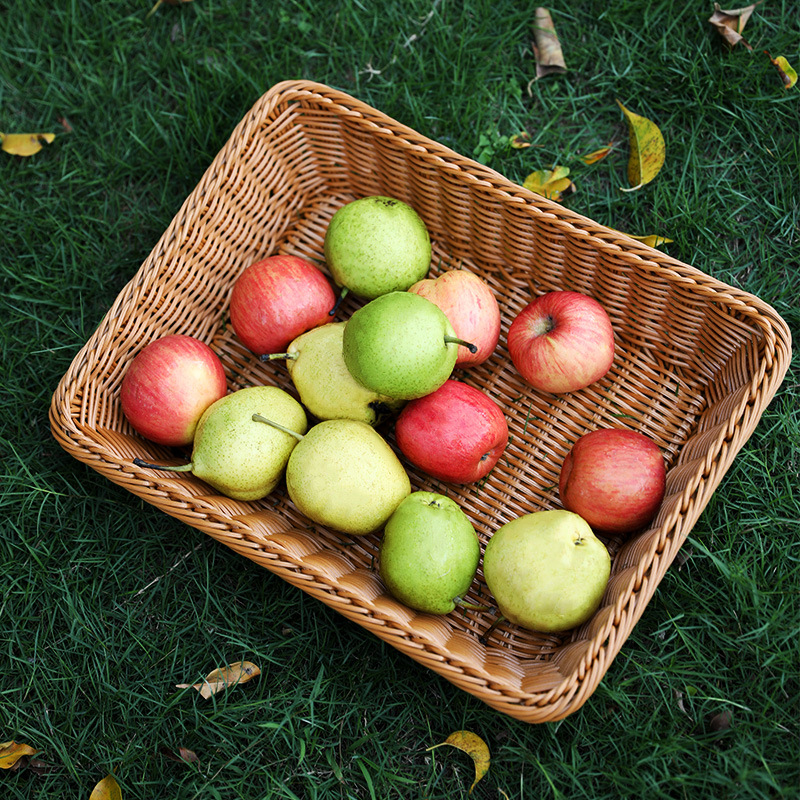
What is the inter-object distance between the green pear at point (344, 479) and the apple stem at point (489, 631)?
1.52 feet

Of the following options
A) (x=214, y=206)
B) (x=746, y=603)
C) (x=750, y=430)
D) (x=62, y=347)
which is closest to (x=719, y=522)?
(x=746, y=603)

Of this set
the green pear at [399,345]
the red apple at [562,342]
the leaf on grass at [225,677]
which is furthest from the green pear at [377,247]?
the leaf on grass at [225,677]

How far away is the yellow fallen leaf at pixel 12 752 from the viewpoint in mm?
2332

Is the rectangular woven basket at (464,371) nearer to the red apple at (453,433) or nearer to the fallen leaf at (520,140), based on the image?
the red apple at (453,433)

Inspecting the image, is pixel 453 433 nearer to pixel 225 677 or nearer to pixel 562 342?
pixel 562 342

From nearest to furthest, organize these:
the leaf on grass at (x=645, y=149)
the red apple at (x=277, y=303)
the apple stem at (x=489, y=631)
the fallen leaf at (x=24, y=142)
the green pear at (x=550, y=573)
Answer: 1. the green pear at (x=550, y=573)
2. the apple stem at (x=489, y=631)
3. the red apple at (x=277, y=303)
4. the leaf on grass at (x=645, y=149)
5. the fallen leaf at (x=24, y=142)

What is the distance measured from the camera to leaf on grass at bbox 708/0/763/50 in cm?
298

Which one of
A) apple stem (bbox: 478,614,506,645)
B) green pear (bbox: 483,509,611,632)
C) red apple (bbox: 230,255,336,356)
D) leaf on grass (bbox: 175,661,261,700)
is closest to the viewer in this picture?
green pear (bbox: 483,509,611,632)

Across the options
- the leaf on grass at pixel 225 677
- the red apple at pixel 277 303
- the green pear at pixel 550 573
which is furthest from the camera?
the red apple at pixel 277 303

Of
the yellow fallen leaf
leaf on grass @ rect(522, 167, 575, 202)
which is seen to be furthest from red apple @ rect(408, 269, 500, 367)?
the yellow fallen leaf

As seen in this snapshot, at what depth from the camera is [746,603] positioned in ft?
7.52

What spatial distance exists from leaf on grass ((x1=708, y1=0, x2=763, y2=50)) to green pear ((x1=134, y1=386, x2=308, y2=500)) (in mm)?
2411

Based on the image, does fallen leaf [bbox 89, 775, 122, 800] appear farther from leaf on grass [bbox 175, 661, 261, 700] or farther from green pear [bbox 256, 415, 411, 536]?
green pear [bbox 256, 415, 411, 536]

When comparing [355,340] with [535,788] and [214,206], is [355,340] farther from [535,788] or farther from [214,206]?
[535,788]
